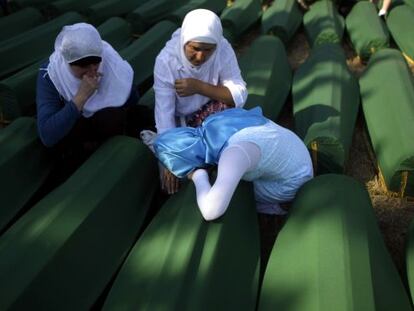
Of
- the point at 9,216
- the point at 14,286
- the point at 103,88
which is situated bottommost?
the point at 9,216

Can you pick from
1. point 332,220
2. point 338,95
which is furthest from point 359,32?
point 332,220

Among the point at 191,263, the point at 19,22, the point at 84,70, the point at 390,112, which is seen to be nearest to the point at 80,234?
the point at 191,263

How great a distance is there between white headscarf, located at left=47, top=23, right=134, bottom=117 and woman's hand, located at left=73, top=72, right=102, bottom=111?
89mm

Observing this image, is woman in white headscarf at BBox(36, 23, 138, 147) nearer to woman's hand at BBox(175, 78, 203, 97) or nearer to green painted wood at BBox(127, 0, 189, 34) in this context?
woman's hand at BBox(175, 78, 203, 97)

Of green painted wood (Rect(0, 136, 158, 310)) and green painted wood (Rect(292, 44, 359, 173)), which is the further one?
green painted wood (Rect(292, 44, 359, 173))

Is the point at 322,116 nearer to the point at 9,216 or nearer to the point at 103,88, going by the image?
the point at 103,88

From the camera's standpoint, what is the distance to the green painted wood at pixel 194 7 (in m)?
4.36

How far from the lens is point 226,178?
1.73m

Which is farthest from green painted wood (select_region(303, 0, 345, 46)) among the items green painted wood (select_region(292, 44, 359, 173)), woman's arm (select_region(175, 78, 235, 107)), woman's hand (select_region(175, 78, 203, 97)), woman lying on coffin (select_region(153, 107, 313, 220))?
woman lying on coffin (select_region(153, 107, 313, 220))

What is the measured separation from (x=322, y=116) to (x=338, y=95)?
0.91 ft

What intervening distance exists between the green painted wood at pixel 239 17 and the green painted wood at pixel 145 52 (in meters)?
0.55

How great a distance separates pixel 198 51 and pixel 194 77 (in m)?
0.21

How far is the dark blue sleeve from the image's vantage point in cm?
216

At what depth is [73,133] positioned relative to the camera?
93.4 inches
